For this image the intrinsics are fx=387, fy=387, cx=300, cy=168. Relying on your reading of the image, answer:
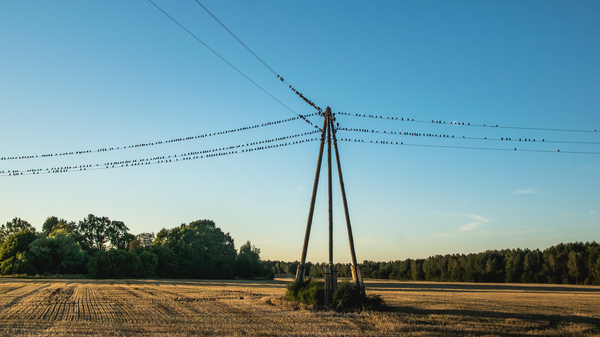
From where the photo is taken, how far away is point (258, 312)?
18.9m

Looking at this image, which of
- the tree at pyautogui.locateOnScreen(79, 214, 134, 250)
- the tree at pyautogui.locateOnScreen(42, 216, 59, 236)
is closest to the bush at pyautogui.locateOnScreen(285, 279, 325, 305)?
the tree at pyautogui.locateOnScreen(79, 214, 134, 250)

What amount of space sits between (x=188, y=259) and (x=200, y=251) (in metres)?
3.13

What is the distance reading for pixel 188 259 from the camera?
86000 millimetres

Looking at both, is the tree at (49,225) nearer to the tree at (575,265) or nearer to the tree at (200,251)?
the tree at (200,251)

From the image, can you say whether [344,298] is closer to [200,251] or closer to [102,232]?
[200,251]

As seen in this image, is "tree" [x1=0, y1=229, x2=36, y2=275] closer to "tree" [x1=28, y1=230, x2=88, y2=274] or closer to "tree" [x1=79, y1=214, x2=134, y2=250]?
"tree" [x1=28, y1=230, x2=88, y2=274]

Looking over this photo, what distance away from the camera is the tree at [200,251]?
8438 centimetres

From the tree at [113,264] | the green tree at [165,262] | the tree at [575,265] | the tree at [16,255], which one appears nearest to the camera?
the tree at [16,255]

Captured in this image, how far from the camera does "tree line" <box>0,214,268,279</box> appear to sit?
71875mm

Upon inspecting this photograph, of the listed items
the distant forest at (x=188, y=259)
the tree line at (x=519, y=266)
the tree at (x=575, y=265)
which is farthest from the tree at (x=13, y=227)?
the tree at (x=575, y=265)

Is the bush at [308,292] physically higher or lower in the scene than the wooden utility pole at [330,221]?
lower

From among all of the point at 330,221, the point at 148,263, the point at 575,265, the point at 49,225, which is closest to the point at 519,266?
the point at 575,265

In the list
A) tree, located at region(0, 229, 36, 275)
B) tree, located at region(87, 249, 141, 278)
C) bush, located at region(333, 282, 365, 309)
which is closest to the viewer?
bush, located at region(333, 282, 365, 309)

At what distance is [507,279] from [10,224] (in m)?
130
